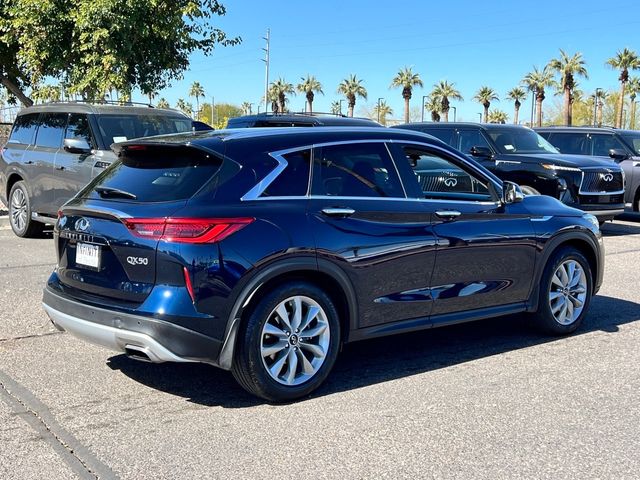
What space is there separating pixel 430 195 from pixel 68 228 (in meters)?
2.61

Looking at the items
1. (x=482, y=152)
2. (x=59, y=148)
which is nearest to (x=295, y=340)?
(x=59, y=148)

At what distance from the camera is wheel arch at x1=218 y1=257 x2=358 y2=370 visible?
166 inches

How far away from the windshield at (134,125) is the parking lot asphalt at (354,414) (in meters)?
4.38

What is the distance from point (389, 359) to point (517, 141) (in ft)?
30.3

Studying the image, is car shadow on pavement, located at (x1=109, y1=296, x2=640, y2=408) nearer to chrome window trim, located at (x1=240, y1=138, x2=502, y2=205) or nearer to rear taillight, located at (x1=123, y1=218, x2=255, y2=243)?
rear taillight, located at (x1=123, y1=218, x2=255, y2=243)

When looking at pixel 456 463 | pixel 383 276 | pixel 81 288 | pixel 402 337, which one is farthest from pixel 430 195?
pixel 81 288

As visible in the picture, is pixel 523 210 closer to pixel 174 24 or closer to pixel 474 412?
pixel 474 412

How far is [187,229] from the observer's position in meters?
4.12

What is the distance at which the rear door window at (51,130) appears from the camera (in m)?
10.4

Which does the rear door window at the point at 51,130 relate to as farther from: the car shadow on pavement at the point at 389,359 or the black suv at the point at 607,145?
the black suv at the point at 607,145

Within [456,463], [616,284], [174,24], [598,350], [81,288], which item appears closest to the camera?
[456,463]

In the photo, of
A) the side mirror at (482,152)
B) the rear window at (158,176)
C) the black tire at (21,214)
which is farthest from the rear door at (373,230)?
the side mirror at (482,152)

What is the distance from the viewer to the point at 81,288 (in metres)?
4.61

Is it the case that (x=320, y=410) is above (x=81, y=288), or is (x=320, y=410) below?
below
